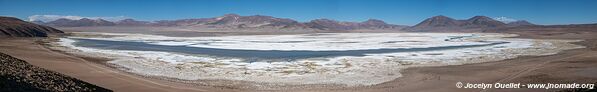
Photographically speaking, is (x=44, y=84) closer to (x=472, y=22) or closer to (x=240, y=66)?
(x=240, y=66)

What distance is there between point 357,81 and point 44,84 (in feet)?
31.8

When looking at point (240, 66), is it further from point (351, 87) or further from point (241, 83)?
point (351, 87)

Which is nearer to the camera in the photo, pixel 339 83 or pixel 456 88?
pixel 456 88

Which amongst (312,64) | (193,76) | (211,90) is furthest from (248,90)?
(312,64)

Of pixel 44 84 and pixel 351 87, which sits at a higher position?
pixel 44 84

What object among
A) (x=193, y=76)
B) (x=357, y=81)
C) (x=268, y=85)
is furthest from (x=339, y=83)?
(x=193, y=76)

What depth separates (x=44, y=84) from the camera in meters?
9.17

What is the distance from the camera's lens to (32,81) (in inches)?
360

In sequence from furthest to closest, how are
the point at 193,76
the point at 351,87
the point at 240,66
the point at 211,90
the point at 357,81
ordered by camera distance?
the point at 240,66, the point at 193,76, the point at 357,81, the point at 351,87, the point at 211,90

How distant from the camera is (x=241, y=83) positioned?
1541 cm

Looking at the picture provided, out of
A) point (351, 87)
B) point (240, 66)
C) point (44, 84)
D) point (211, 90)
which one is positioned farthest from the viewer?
point (240, 66)

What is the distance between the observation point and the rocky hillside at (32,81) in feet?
26.9

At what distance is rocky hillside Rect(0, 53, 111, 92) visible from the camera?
8211 millimetres

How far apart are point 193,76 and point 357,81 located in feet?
19.3
